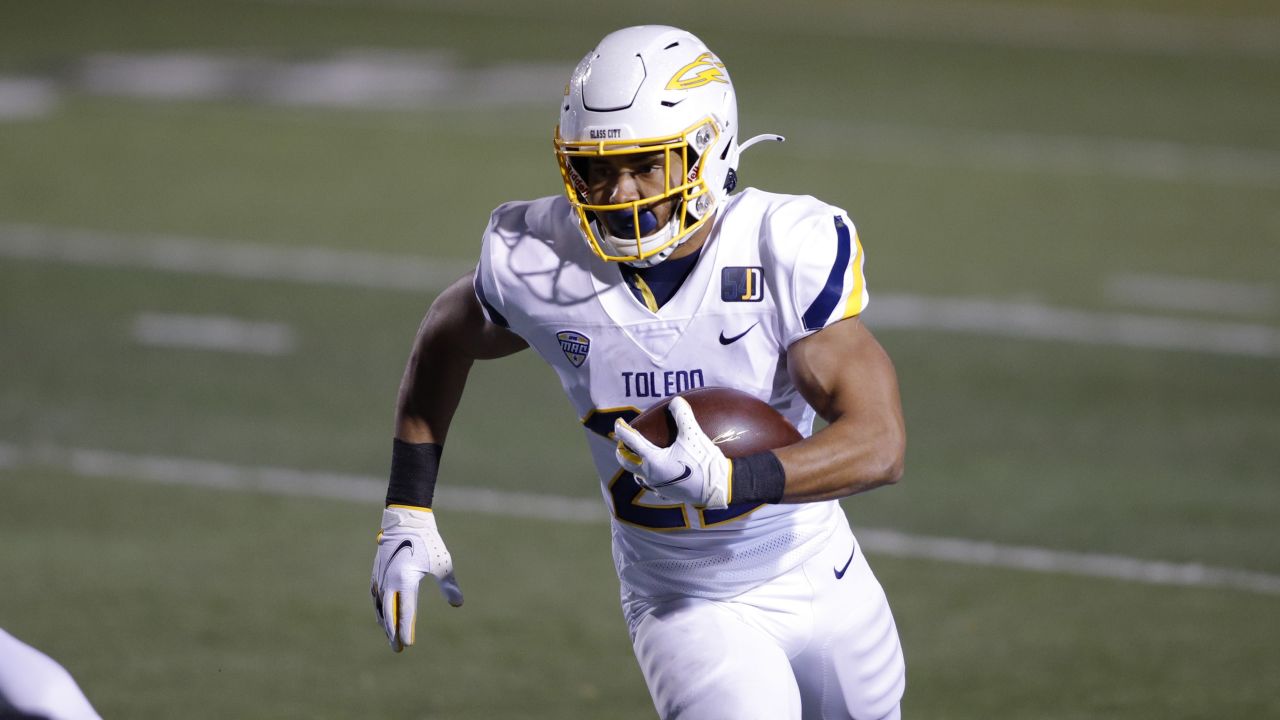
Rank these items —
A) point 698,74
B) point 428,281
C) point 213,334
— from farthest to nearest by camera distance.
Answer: point 428,281, point 213,334, point 698,74

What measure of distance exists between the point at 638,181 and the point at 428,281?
6527 mm

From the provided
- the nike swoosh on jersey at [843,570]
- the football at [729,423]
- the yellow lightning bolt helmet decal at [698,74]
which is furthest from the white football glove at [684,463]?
the yellow lightning bolt helmet decal at [698,74]

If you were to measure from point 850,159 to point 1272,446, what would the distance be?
6.02m

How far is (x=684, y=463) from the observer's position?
3488 millimetres

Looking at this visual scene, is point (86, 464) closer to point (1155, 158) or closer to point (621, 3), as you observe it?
point (1155, 158)

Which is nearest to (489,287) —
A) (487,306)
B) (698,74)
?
(487,306)

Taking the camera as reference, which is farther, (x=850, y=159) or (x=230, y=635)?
(x=850, y=159)

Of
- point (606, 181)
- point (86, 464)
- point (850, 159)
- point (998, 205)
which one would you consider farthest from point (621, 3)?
point (606, 181)

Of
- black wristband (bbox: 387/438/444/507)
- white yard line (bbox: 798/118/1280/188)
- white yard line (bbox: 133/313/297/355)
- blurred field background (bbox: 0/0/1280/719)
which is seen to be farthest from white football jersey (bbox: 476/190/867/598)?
white yard line (bbox: 798/118/1280/188)

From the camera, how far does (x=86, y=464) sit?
7738 millimetres

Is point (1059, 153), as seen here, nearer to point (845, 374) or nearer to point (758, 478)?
point (845, 374)

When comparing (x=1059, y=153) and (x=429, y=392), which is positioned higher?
(x=429, y=392)

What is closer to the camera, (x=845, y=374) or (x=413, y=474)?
(x=845, y=374)

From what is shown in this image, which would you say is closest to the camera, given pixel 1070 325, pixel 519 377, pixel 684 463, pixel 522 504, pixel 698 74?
pixel 684 463
